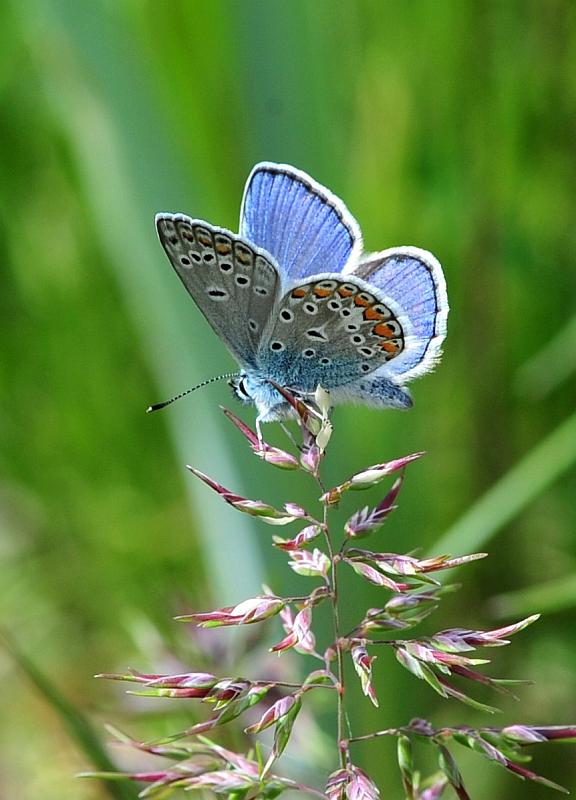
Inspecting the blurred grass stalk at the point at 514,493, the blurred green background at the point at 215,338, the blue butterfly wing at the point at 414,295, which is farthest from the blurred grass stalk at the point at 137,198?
the blue butterfly wing at the point at 414,295

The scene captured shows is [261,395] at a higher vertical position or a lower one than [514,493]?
higher

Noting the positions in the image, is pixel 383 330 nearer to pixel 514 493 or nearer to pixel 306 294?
pixel 306 294

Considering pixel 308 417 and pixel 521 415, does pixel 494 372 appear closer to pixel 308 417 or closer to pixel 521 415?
pixel 521 415

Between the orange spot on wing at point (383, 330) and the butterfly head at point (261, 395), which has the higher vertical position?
the orange spot on wing at point (383, 330)

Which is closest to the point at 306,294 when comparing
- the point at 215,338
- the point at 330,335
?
the point at 330,335

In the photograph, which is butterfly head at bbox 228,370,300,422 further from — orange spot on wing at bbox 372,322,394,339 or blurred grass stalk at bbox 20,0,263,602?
blurred grass stalk at bbox 20,0,263,602

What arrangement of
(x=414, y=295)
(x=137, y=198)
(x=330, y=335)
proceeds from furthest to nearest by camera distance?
(x=137, y=198)
(x=330, y=335)
(x=414, y=295)

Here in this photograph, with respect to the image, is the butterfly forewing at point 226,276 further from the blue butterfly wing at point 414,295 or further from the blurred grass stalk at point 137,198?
the blurred grass stalk at point 137,198

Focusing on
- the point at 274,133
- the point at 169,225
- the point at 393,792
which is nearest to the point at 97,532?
the point at 393,792
